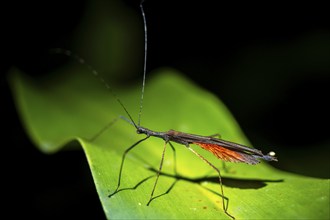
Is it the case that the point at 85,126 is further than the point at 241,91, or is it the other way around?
the point at 241,91

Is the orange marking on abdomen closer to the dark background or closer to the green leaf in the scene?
the green leaf

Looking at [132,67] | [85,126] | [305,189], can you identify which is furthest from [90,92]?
[305,189]

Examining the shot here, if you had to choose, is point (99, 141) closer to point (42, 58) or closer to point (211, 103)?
point (211, 103)

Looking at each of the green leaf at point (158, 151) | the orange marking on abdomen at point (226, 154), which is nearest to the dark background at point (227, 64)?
the green leaf at point (158, 151)

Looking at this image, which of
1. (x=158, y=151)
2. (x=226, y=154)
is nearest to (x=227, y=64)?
(x=158, y=151)

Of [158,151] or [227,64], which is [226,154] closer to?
[158,151]

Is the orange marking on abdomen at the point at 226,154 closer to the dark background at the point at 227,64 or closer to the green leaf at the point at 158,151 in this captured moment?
the green leaf at the point at 158,151

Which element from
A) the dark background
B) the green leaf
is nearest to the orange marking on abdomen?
the green leaf
